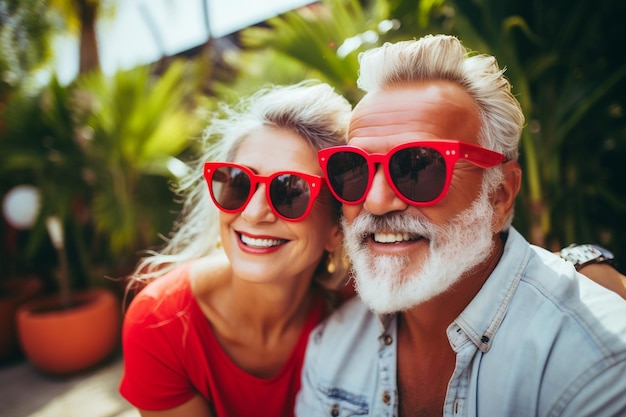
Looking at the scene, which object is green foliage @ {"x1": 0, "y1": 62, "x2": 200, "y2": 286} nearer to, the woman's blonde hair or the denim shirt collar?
the woman's blonde hair

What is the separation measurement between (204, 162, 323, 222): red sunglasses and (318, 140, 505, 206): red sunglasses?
254 mm

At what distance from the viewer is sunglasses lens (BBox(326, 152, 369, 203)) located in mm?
1396

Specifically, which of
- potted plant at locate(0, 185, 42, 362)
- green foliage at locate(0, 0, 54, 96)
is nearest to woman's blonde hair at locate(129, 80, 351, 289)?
potted plant at locate(0, 185, 42, 362)

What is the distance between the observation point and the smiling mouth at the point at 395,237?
54.8 inches

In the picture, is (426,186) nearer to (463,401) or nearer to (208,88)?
(463,401)

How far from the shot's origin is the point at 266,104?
1847mm

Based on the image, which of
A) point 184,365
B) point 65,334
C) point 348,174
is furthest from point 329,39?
point 65,334

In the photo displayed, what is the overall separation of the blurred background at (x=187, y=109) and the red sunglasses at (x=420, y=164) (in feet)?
2.25

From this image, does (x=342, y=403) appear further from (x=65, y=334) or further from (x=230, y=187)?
(x=65, y=334)

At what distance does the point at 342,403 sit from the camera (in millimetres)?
1594

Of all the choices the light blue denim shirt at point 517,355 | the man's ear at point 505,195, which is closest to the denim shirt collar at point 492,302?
the light blue denim shirt at point 517,355

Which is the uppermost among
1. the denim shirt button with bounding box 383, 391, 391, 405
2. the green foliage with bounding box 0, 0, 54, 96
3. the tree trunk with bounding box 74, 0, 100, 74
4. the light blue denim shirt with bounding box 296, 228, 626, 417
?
the tree trunk with bounding box 74, 0, 100, 74

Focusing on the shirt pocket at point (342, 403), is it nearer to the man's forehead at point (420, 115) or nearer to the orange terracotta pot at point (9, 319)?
the man's forehead at point (420, 115)

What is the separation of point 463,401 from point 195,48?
9.81 meters
